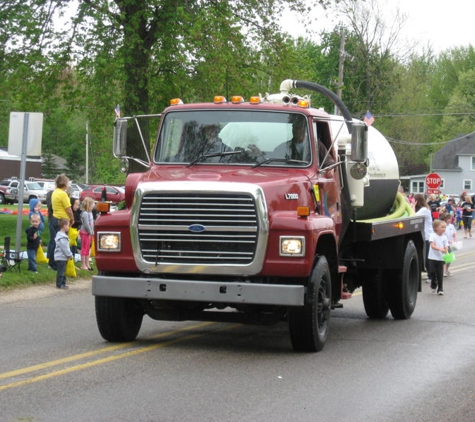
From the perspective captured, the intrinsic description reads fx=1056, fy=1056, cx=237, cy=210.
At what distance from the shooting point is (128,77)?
2811 cm

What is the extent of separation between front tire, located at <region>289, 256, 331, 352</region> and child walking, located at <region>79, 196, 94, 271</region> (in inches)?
394

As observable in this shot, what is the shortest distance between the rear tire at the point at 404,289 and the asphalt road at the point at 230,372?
1.03ft

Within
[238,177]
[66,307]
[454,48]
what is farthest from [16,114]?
[454,48]

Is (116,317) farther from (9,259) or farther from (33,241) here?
(33,241)

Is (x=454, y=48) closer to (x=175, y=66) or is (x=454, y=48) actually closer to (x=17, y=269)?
(x=175, y=66)

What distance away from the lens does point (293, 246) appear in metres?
10.2

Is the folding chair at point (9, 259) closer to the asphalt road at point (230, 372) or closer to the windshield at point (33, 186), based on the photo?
the asphalt road at point (230, 372)

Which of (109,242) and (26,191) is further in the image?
(26,191)

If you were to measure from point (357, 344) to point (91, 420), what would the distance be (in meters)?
5.11

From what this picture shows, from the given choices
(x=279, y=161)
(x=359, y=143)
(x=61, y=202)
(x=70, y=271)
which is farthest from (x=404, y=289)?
(x=70, y=271)

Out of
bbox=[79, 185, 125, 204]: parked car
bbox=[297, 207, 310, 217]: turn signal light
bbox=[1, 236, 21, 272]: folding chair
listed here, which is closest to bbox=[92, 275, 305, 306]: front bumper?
bbox=[297, 207, 310, 217]: turn signal light

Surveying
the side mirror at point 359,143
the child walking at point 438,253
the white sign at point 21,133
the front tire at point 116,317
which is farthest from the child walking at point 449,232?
the front tire at point 116,317

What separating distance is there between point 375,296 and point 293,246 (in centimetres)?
443

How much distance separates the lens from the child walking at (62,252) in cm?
1708
